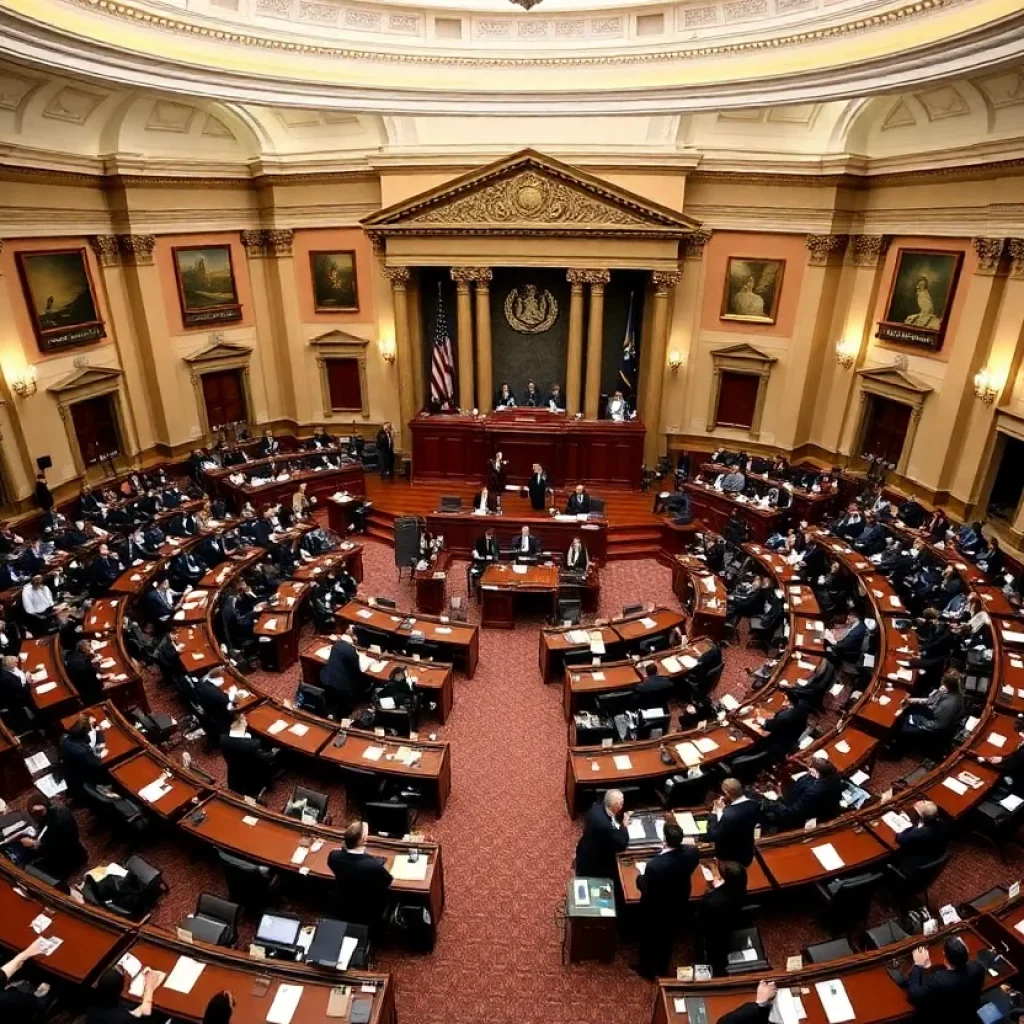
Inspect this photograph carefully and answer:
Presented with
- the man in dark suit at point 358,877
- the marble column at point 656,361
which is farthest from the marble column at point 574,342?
the man in dark suit at point 358,877

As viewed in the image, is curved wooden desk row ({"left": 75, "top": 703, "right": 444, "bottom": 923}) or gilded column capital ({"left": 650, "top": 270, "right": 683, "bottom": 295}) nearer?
curved wooden desk row ({"left": 75, "top": 703, "right": 444, "bottom": 923})

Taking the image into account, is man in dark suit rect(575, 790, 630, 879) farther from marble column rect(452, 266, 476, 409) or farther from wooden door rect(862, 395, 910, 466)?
marble column rect(452, 266, 476, 409)

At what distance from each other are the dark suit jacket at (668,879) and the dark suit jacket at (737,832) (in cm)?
55

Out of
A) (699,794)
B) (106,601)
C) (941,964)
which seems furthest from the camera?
(106,601)

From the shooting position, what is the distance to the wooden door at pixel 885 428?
19625 mm

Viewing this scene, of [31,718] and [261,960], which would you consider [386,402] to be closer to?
[31,718]

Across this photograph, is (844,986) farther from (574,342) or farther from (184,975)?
(574,342)

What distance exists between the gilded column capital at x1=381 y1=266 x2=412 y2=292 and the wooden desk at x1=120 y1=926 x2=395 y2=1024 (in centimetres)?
1912

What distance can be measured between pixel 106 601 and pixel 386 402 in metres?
12.9

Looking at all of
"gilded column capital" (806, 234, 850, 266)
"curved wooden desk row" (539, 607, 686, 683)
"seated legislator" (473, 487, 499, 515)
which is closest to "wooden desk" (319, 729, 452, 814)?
"curved wooden desk row" (539, 607, 686, 683)

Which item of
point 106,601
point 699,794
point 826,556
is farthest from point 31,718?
point 826,556

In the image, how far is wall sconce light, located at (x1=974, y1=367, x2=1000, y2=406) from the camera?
1633cm

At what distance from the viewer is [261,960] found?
21.7ft

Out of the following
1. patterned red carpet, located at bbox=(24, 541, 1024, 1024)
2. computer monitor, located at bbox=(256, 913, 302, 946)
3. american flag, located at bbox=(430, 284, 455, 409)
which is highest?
american flag, located at bbox=(430, 284, 455, 409)
